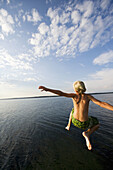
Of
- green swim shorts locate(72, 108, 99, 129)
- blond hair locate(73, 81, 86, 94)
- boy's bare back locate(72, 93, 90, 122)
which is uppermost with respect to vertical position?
blond hair locate(73, 81, 86, 94)

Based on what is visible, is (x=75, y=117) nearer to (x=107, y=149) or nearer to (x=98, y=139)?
(x=107, y=149)

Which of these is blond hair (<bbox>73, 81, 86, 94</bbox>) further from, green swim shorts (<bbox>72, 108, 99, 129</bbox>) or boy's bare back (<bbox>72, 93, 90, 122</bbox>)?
green swim shorts (<bbox>72, 108, 99, 129</bbox>)

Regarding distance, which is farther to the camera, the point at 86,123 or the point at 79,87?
the point at 86,123

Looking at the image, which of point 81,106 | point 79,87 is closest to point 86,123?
point 81,106

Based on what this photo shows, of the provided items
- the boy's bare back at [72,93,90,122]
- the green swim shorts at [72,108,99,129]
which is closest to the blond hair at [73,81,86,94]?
the boy's bare back at [72,93,90,122]

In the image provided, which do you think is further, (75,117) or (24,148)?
(24,148)

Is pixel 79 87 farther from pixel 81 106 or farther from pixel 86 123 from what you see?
pixel 86 123

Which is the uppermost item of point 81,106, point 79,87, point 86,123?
point 79,87

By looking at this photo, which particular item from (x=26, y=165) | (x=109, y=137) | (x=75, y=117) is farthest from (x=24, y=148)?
(x=109, y=137)

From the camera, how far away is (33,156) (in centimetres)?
341

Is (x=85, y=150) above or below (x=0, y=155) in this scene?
above

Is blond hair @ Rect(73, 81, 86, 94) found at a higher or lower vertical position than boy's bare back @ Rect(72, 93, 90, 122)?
higher

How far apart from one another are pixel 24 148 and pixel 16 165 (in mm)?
1018

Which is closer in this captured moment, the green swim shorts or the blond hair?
the blond hair
